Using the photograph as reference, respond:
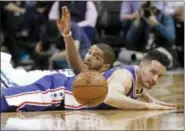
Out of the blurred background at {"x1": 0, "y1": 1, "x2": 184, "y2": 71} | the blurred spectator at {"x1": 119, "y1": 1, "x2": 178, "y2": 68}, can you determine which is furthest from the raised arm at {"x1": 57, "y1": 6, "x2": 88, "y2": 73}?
the blurred spectator at {"x1": 119, "y1": 1, "x2": 178, "y2": 68}

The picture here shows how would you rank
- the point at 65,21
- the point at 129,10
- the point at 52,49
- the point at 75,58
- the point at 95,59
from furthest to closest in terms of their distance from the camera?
1. the point at 52,49
2. the point at 129,10
3. the point at 95,59
4. the point at 75,58
5. the point at 65,21

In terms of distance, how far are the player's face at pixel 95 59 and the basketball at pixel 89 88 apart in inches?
17.9

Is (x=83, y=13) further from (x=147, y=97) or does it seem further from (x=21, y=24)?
(x=147, y=97)

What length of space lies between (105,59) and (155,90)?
153cm

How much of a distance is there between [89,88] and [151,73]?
72 cm

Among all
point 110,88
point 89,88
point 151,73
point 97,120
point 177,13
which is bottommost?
point 97,120

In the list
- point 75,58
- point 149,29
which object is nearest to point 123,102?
point 75,58

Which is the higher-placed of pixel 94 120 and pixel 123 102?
pixel 123 102

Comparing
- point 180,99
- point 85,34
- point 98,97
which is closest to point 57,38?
point 85,34

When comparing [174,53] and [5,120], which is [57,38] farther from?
[5,120]

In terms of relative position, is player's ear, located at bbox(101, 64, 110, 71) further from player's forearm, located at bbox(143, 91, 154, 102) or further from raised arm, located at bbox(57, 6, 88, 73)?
player's forearm, located at bbox(143, 91, 154, 102)

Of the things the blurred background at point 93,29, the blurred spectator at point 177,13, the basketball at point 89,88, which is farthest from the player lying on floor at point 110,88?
the blurred spectator at point 177,13

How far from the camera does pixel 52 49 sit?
7199mm

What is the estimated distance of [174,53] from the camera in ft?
23.9
